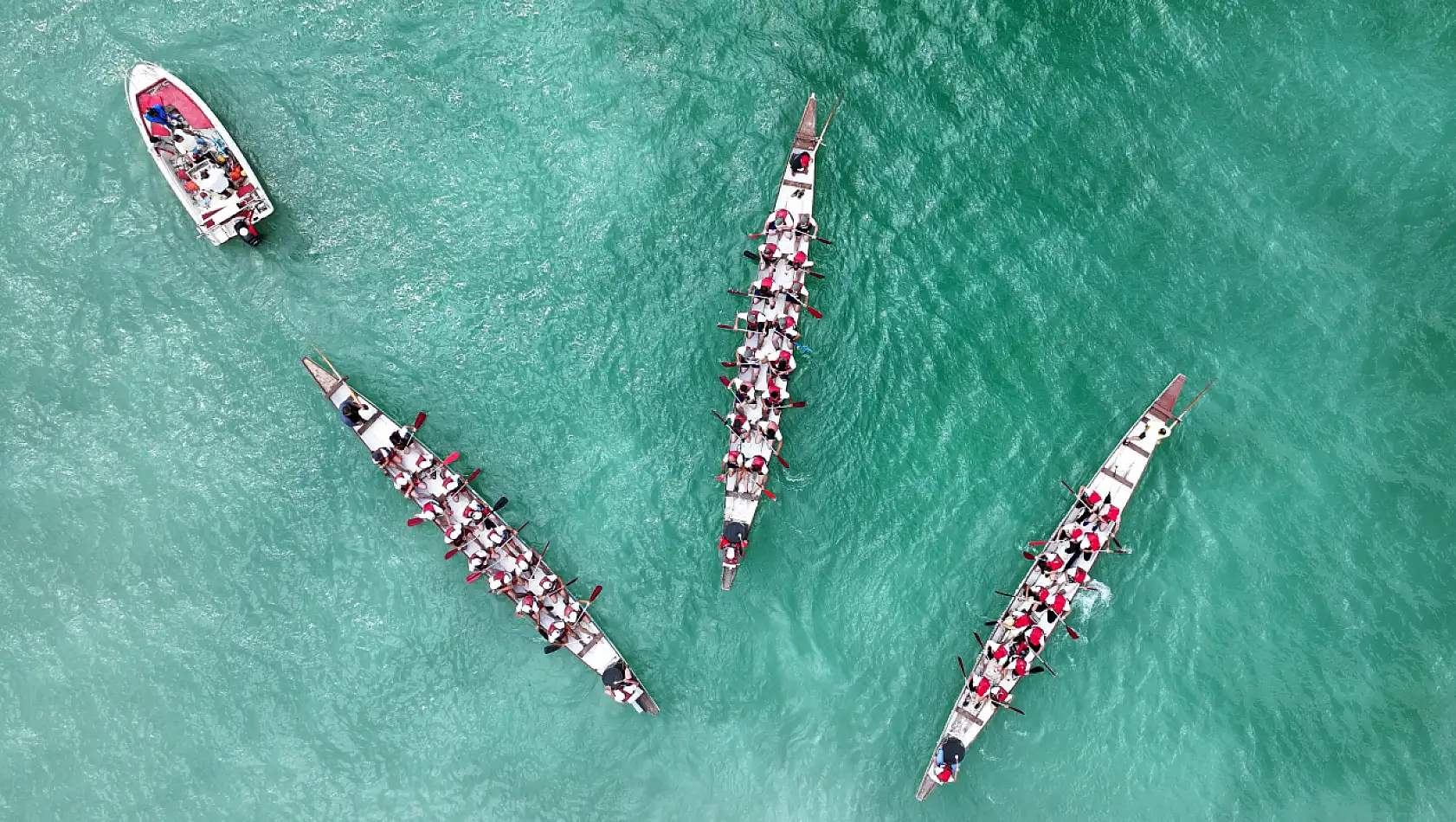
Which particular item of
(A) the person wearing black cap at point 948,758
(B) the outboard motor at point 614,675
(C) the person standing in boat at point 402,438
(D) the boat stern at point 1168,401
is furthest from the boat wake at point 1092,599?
(C) the person standing in boat at point 402,438

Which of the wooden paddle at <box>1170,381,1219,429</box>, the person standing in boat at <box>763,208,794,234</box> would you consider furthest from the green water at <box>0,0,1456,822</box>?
the person standing in boat at <box>763,208,794,234</box>

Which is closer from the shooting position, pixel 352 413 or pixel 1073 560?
pixel 352 413

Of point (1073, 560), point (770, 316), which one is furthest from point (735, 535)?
point (1073, 560)

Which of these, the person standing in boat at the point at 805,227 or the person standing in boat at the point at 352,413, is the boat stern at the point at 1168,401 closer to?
the person standing in boat at the point at 805,227

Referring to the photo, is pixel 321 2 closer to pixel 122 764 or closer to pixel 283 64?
pixel 283 64

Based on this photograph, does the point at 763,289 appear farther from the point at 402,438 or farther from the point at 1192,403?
the point at 1192,403

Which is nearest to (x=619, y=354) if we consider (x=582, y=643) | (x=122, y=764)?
(x=582, y=643)
